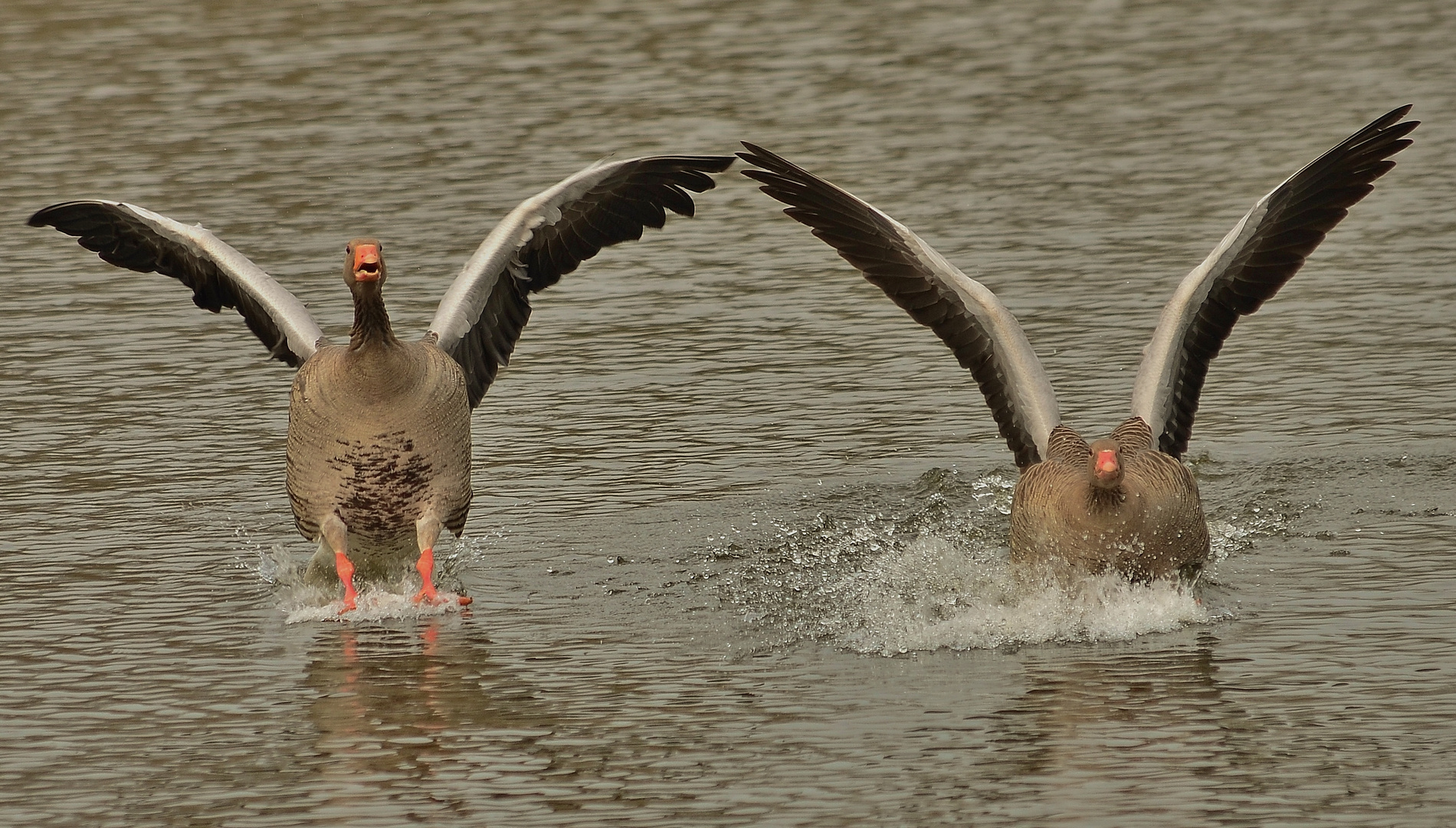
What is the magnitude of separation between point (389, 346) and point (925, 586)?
247 cm

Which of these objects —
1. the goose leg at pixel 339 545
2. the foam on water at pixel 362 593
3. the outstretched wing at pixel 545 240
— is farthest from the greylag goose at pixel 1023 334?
the goose leg at pixel 339 545

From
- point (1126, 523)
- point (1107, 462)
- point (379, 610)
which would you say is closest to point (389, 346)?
point (379, 610)

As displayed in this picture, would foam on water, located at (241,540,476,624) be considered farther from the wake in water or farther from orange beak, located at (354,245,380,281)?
orange beak, located at (354,245,380,281)

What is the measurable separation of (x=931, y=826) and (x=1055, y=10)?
20408 mm

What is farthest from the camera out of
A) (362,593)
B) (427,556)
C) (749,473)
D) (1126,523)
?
(749,473)

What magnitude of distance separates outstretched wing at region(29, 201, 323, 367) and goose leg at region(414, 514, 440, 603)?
1.10 meters

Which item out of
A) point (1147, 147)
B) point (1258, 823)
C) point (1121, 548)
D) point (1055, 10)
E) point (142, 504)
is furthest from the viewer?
point (1055, 10)

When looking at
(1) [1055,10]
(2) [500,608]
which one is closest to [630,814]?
(2) [500,608]

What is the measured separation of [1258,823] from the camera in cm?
655

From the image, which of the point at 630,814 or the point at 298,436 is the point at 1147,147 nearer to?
the point at 298,436

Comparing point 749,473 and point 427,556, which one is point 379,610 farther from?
point 749,473

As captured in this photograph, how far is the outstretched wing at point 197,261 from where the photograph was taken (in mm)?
10445

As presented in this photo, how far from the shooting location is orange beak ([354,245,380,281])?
9.30m

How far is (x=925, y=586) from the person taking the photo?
31.2 feet
